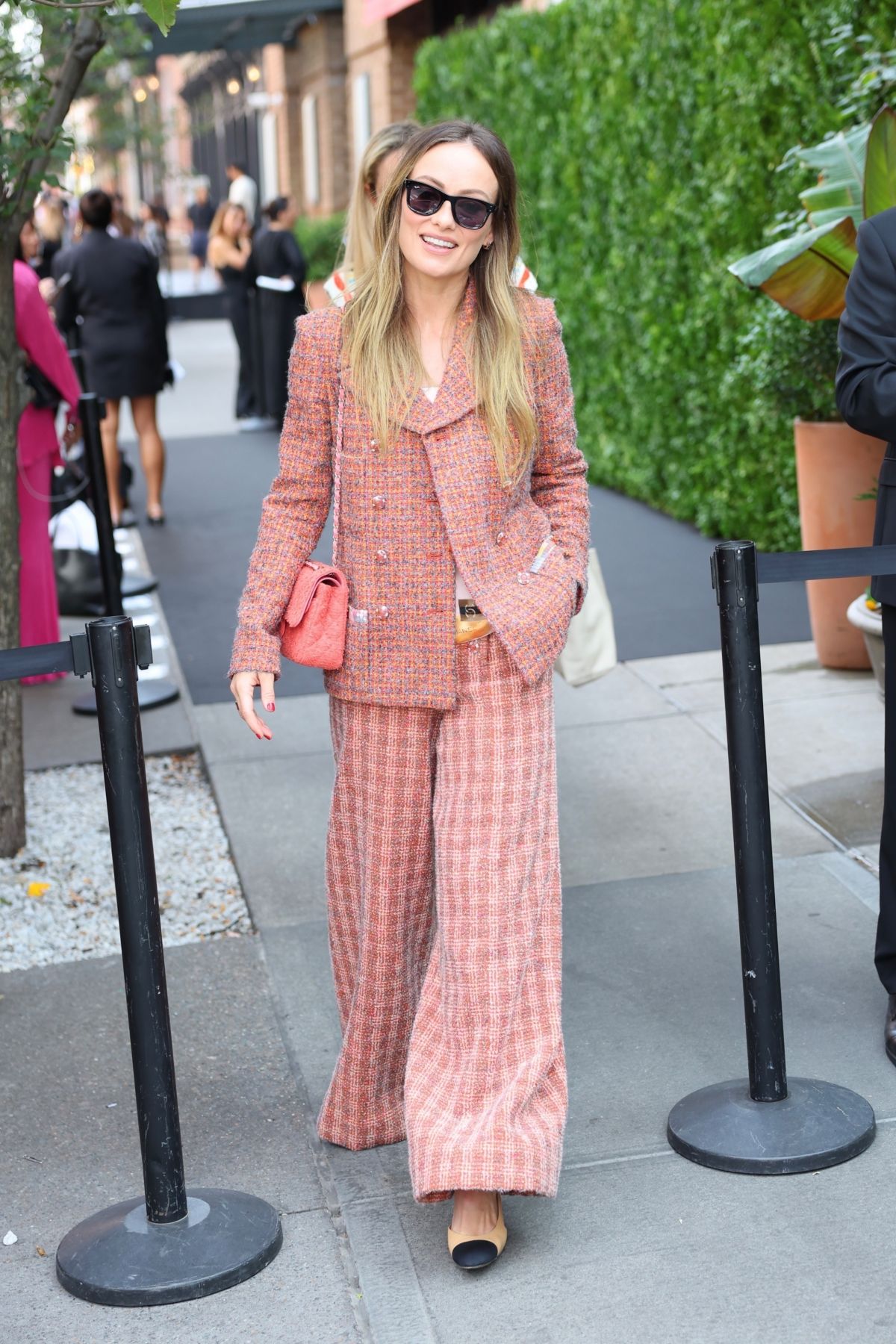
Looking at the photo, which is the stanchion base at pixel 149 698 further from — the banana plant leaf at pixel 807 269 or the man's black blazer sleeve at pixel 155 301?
the man's black blazer sleeve at pixel 155 301

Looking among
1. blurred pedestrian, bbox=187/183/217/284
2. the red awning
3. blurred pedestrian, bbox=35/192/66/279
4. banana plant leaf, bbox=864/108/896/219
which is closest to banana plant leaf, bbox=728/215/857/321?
banana plant leaf, bbox=864/108/896/219

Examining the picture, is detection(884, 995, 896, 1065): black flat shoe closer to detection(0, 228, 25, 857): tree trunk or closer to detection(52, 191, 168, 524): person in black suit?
detection(0, 228, 25, 857): tree trunk

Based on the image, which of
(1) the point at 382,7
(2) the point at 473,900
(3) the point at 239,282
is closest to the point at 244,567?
(3) the point at 239,282

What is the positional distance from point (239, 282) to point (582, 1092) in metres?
12.1

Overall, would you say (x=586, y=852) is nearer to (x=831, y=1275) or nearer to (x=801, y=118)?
(x=831, y=1275)

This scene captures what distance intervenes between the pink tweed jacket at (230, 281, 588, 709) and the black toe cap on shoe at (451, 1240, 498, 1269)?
94cm

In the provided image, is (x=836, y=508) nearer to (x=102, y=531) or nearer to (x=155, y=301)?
(x=102, y=531)

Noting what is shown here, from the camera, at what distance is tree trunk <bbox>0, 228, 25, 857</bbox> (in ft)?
16.7

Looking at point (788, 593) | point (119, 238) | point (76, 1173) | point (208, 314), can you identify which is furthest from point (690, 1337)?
point (208, 314)

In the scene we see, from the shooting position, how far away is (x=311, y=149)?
90.8 ft

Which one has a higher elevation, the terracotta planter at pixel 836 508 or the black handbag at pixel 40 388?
the black handbag at pixel 40 388

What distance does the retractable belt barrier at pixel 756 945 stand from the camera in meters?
3.12

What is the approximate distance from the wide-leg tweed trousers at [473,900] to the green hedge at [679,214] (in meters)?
4.15

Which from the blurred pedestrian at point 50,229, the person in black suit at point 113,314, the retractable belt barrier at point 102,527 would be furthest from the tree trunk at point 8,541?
the blurred pedestrian at point 50,229
